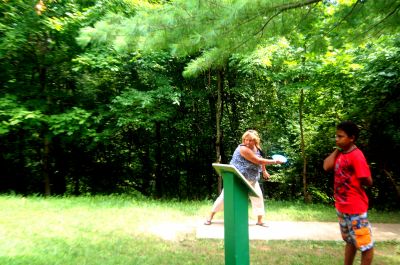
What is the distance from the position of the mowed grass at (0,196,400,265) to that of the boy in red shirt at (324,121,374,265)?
128 cm

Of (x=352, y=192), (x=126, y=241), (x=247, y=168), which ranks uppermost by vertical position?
(x=247, y=168)

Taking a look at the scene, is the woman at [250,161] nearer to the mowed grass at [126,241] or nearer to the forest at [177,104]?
the mowed grass at [126,241]

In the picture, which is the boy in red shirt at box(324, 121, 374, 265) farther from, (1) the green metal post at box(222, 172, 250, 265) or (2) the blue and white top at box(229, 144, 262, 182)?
(2) the blue and white top at box(229, 144, 262, 182)

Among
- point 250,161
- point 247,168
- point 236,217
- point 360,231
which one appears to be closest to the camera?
point 236,217

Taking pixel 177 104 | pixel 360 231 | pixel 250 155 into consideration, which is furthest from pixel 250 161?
pixel 177 104

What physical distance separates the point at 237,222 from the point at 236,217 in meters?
0.04

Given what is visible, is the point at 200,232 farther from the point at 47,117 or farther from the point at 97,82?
the point at 97,82

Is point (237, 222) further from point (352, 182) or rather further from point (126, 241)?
point (126, 241)

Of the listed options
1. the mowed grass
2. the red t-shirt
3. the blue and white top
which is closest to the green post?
the red t-shirt

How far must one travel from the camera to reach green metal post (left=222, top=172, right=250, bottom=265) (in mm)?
3129

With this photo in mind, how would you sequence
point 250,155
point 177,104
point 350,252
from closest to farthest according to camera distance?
point 350,252 → point 250,155 → point 177,104

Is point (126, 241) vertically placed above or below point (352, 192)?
below

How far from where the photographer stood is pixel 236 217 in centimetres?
314

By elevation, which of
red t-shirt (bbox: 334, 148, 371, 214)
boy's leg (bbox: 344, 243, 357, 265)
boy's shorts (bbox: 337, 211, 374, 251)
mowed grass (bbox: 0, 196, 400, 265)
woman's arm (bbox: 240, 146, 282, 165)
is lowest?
mowed grass (bbox: 0, 196, 400, 265)
